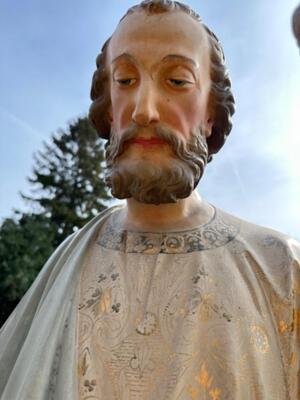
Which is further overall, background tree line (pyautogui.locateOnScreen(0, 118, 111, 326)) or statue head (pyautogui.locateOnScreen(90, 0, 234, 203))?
background tree line (pyautogui.locateOnScreen(0, 118, 111, 326))

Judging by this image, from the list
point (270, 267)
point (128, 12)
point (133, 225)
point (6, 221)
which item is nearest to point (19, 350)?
point (133, 225)

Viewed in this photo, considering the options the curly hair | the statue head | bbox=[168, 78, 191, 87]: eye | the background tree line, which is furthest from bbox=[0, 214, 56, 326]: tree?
bbox=[168, 78, 191, 87]: eye

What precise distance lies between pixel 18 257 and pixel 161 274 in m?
13.4

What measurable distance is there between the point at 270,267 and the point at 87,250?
0.88m

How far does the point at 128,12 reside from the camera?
9.69 feet

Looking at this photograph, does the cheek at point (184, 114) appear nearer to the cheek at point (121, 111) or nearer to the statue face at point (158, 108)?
the statue face at point (158, 108)

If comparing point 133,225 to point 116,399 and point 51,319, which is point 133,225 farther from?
point 116,399

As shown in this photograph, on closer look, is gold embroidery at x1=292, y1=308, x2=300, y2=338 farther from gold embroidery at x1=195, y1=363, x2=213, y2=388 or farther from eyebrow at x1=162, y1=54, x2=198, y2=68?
eyebrow at x1=162, y1=54, x2=198, y2=68

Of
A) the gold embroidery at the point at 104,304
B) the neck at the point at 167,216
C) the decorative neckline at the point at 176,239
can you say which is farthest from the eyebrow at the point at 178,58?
the gold embroidery at the point at 104,304

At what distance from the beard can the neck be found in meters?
0.16

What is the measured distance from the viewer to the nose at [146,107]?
8.43 ft

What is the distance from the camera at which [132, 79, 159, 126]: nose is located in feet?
8.43

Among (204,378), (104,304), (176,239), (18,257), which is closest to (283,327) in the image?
(204,378)

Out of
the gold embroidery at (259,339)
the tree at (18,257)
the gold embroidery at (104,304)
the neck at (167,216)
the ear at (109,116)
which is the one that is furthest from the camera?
the tree at (18,257)
